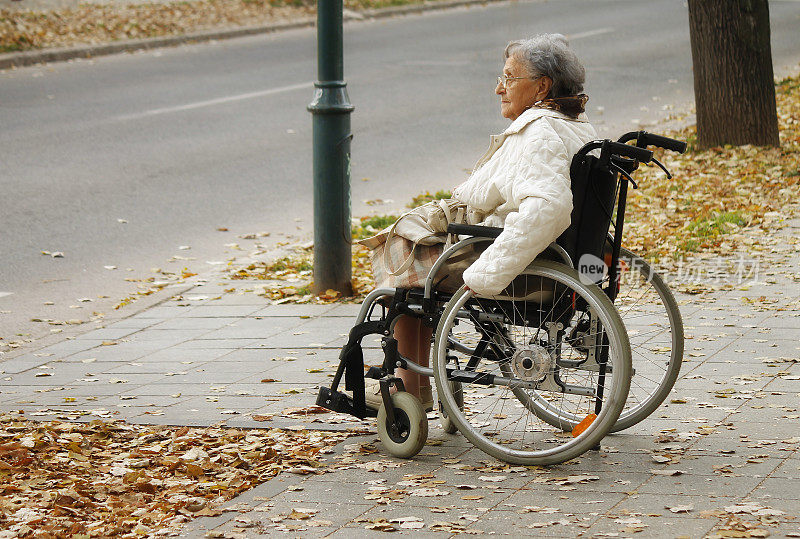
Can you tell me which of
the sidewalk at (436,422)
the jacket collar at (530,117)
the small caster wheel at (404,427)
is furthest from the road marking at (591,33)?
the small caster wheel at (404,427)

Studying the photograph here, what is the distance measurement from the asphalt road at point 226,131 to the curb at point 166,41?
1.16 feet

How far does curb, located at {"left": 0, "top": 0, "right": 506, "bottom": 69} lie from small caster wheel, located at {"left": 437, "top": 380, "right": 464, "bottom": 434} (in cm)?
1310

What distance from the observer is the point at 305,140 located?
1213 centimetres

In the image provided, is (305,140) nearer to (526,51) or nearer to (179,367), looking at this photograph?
A: (179,367)

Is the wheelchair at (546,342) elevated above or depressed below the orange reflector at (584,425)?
above

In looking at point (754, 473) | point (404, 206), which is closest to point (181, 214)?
point (404, 206)

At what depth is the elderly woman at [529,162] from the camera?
4090 millimetres

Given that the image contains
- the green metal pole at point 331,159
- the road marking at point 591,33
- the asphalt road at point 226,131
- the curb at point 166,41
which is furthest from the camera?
the road marking at point 591,33

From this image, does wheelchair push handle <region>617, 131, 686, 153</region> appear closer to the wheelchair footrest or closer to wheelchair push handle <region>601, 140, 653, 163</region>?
wheelchair push handle <region>601, 140, 653, 163</region>

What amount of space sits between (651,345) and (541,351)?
3.57 feet

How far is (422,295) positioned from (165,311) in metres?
3.18

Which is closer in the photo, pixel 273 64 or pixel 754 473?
pixel 754 473

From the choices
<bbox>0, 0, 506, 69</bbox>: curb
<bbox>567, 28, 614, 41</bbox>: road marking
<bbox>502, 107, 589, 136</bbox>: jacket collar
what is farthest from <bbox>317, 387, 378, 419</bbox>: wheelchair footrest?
<bbox>567, 28, 614, 41</bbox>: road marking

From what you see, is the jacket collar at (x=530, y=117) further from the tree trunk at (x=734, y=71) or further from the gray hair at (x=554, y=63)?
the tree trunk at (x=734, y=71)
